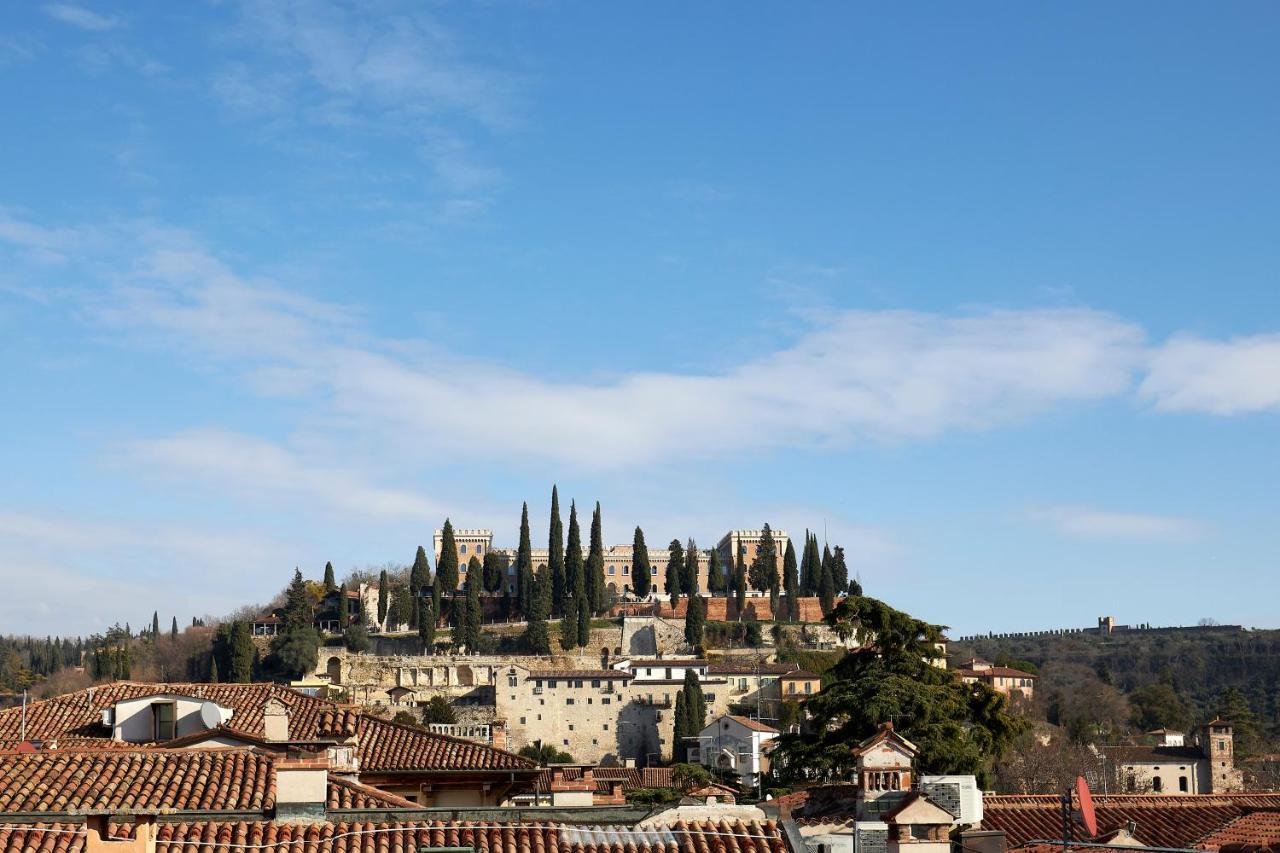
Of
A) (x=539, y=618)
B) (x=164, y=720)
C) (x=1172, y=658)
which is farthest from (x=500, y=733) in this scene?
(x=1172, y=658)

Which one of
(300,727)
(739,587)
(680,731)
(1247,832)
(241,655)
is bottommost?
(680,731)

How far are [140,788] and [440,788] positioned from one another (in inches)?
227

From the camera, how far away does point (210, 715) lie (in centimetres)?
2088

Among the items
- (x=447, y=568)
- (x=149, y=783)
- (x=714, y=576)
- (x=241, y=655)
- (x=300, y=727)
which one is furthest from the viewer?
(x=714, y=576)

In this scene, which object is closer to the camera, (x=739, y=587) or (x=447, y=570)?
(x=447, y=570)

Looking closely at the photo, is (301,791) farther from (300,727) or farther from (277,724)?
(300,727)

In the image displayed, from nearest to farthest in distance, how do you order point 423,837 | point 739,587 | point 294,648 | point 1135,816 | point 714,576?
1. point 423,837
2. point 1135,816
3. point 294,648
4. point 739,587
5. point 714,576

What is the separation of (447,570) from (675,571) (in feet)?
64.3

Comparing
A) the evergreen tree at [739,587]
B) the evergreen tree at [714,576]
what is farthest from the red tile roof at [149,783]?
the evergreen tree at [714,576]

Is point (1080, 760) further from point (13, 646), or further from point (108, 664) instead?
point (13, 646)

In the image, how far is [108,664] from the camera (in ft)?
355

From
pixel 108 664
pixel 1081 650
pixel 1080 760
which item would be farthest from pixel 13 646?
pixel 1080 760

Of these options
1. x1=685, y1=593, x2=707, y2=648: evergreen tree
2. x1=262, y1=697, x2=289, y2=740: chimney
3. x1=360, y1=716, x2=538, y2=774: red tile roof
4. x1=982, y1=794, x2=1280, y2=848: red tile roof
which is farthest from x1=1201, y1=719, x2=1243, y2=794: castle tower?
x1=262, y1=697, x2=289, y2=740: chimney

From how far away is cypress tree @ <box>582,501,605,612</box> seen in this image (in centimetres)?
11481
